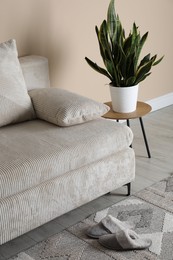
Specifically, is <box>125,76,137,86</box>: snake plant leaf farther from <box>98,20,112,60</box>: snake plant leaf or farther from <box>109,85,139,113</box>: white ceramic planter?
<box>98,20,112,60</box>: snake plant leaf

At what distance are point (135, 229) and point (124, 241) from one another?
0.16m

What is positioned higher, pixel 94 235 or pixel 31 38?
pixel 31 38

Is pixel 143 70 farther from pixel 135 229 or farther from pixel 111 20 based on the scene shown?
pixel 135 229

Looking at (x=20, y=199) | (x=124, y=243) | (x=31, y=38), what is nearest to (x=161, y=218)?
(x=124, y=243)

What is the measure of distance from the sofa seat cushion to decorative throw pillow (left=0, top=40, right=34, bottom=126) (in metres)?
0.05

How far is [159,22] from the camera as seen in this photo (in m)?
3.73

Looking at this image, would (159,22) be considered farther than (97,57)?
Yes

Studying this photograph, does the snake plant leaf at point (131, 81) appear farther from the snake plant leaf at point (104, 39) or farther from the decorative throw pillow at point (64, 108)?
the decorative throw pillow at point (64, 108)

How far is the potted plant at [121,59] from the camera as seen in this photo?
2662 millimetres

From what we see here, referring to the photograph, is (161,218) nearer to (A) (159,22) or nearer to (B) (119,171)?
(B) (119,171)

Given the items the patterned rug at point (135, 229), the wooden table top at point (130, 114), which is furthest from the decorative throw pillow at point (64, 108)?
the patterned rug at point (135, 229)

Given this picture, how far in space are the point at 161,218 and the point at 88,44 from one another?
58.4 inches

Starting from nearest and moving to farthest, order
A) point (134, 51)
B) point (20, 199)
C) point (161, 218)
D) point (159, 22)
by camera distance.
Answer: point (20, 199) < point (161, 218) < point (134, 51) < point (159, 22)

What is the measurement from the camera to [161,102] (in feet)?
13.0
